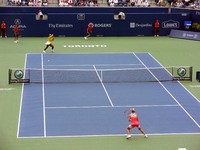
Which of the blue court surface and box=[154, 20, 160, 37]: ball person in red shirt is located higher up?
box=[154, 20, 160, 37]: ball person in red shirt

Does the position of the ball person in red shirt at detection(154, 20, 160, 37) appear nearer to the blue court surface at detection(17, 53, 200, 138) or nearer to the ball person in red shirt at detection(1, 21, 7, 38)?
the blue court surface at detection(17, 53, 200, 138)

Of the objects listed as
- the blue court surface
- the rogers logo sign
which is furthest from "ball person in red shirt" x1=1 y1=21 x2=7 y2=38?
the rogers logo sign

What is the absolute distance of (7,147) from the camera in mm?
21812

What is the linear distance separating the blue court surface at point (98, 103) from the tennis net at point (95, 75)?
2.3 inches

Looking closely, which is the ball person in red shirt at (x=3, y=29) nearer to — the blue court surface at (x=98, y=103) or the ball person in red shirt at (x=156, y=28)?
the blue court surface at (x=98, y=103)

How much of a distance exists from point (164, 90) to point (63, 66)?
8.02 m

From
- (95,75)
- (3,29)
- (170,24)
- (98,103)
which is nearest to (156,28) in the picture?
(170,24)

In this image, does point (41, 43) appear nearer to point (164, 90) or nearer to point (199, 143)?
point (164, 90)

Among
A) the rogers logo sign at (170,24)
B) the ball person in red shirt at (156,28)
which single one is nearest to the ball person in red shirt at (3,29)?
the ball person in red shirt at (156,28)

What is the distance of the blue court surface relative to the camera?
954 inches

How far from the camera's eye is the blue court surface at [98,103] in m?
24.2

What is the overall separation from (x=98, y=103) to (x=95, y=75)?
5.25 meters

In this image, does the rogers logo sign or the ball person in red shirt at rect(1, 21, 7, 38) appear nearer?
the ball person in red shirt at rect(1, 21, 7, 38)

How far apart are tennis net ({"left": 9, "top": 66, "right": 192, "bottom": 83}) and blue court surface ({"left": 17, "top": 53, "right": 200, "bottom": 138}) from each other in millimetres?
59
